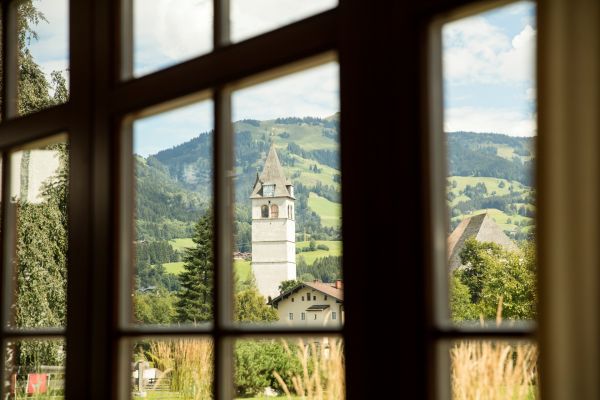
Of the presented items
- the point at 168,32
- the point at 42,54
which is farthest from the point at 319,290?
the point at 42,54

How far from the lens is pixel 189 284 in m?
2.26

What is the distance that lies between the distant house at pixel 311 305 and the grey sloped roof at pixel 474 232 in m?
0.27

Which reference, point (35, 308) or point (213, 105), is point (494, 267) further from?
point (35, 308)

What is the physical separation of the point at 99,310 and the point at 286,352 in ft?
2.16

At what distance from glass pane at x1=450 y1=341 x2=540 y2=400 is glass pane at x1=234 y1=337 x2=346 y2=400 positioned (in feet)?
0.97

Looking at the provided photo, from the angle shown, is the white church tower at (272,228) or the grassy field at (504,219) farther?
the white church tower at (272,228)

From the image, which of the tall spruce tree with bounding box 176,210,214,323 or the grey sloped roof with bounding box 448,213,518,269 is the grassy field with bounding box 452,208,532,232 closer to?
the grey sloped roof with bounding box 448,213,518,269

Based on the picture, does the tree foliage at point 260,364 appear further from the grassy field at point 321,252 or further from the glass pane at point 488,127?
the glass pane at point 488,127

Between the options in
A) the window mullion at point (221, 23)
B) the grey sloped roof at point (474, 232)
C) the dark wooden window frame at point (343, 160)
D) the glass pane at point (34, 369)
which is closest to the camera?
the dark wooden window frame at point (343, 160)

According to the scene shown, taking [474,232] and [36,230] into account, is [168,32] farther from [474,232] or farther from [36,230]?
[474,232]

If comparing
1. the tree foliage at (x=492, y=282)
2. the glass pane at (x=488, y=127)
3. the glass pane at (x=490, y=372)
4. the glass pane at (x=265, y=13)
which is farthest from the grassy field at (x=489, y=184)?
the glass pane at (x=265, y=13)

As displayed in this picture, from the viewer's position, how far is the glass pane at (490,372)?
6.77 ft

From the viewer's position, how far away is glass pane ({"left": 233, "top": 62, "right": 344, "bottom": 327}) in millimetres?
1947

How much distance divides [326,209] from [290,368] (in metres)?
0.42
